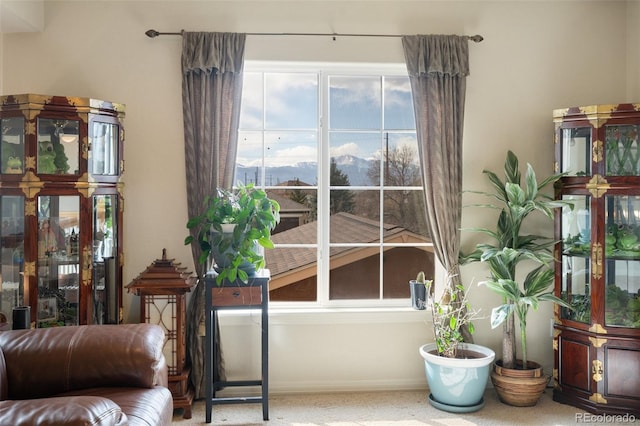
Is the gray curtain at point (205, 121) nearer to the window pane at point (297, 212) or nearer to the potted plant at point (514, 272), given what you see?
the window pane at point (297, 212)

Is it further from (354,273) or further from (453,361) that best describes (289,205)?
(453,361)

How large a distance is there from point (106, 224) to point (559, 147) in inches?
117

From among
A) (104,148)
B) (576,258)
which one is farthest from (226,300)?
(576,258)

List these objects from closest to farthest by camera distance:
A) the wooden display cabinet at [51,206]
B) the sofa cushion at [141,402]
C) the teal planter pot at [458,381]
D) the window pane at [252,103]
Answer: the sofa cushion at [141,402] < the wooden display cabinet at [51,206] < the teal planter pot at [458,381] < the window pane at [252,103]

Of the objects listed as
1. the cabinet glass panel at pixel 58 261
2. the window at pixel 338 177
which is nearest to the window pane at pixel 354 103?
the window at pixel 338 177

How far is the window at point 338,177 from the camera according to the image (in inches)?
148

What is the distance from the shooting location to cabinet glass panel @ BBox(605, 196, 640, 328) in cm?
330

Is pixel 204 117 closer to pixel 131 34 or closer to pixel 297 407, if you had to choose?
pixel 131 34

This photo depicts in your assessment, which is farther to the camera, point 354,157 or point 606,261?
point 354,157

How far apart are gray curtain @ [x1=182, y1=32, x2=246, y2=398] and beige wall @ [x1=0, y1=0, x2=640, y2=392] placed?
0.36 feet

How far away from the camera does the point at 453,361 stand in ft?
10.8

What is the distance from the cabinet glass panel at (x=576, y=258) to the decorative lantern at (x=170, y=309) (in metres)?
2.44

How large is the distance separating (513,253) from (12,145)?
3064 millimetres

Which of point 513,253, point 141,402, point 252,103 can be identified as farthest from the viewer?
point 252,103
